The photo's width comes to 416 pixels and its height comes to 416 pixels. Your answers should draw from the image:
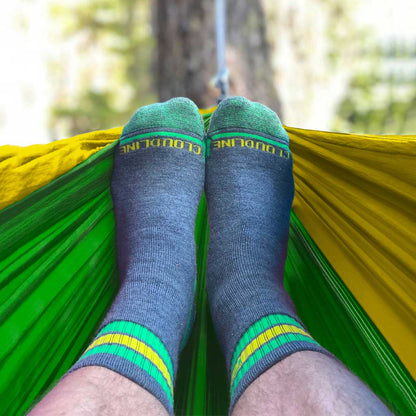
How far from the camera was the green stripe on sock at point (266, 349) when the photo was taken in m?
0.54

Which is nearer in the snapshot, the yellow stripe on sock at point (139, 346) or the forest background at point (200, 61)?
the yellow stripe on sock at point (139, 346)

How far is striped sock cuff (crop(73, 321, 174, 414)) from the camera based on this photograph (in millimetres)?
499

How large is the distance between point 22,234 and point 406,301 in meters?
0.56

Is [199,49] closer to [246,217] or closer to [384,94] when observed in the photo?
[246,217]

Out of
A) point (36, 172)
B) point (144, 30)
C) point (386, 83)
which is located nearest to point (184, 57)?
point (36, 172)

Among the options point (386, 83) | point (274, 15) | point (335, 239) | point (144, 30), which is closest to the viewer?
point (335, 239)

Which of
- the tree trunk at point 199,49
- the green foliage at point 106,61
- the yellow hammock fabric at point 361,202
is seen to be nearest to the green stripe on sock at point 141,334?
the yellow hammock fabric at point 361,202

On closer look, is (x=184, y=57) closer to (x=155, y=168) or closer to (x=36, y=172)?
(x=155, y=168)

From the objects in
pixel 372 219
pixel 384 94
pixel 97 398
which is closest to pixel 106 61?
pixel 384 94

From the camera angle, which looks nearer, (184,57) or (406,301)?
(406,301)

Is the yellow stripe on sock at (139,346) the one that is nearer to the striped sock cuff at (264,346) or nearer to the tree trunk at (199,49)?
the striped sock cuff at (264,346)

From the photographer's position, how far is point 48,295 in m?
0.64

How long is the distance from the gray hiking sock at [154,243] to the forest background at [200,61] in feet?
2.64

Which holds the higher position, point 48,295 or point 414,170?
point 414,170
